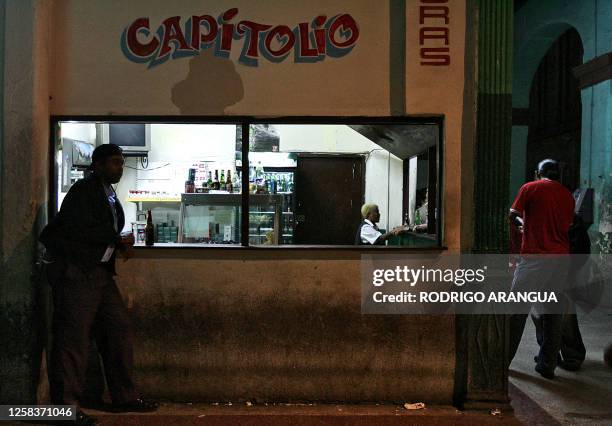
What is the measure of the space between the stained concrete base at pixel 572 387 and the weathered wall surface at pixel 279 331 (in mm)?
982

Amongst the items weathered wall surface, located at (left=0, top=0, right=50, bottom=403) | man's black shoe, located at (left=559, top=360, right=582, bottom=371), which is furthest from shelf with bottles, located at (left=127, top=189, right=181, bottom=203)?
man's black shoe, located at (left=559, top=360, right=582, bottom=371)

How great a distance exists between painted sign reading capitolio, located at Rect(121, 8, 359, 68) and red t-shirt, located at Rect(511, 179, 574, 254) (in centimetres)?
243

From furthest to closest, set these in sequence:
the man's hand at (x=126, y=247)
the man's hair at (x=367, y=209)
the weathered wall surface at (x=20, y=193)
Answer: the man's hair at (x=367, y=209) → the weathered wall surface at (x=20, y=193) → the man's hand at (x=126, y=247)

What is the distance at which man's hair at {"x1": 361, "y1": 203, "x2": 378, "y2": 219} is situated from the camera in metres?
6.08

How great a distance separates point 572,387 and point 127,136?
499cm

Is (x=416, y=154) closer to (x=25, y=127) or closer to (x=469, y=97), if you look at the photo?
(x=469, y=97)

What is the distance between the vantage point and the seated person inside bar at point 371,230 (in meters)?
5.75

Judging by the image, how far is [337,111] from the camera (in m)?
4.75

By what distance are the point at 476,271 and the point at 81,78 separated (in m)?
3.65

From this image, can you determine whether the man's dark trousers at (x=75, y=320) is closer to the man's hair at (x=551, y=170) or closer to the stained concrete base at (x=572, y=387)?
the stained concrete base at (x=572, y=387)

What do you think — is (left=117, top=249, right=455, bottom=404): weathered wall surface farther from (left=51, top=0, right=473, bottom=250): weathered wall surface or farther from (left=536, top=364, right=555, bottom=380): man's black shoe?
(left=536, top=364, right=555, bottom=380): man's black shoe

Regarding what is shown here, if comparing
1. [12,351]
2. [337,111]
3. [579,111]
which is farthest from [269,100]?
[579,111]

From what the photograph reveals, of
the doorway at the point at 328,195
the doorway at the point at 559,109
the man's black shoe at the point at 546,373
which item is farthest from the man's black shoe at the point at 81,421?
the doorway at the point at 559,109

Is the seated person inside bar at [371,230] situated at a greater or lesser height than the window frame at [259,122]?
lesser
